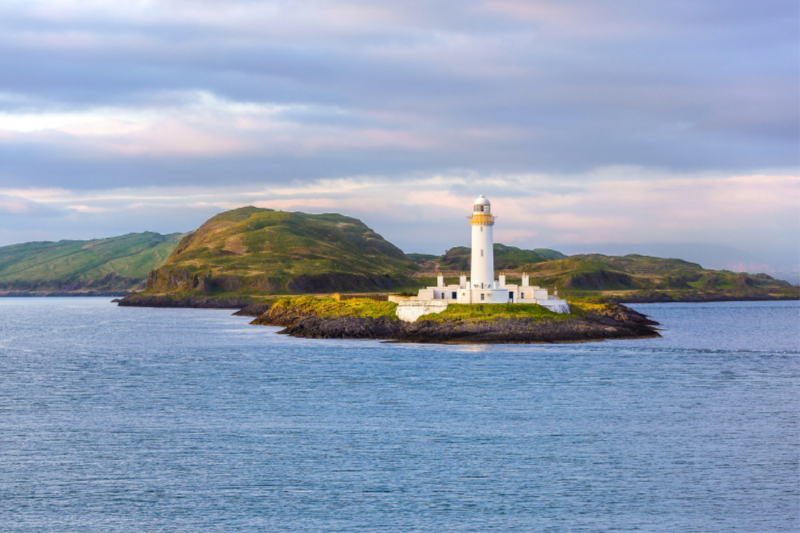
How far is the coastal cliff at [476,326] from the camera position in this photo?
84812mm

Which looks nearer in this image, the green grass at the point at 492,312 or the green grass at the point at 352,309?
the green grass at the point at 492,312

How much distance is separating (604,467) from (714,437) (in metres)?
8.92

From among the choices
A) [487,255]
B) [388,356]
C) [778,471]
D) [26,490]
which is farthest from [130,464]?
[487,255]

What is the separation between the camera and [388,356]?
7456 cm

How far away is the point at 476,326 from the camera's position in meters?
84.8

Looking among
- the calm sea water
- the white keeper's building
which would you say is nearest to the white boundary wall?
the white keeper's building

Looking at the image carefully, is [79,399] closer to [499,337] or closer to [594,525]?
[594,525]

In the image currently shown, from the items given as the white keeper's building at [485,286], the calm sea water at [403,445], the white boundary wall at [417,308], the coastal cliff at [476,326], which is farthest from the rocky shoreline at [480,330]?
the calm sea water at [403,445]

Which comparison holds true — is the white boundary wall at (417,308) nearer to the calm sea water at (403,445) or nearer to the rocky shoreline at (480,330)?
the rocky shoreline at (480,330)

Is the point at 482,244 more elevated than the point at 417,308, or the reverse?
the point at 482,244

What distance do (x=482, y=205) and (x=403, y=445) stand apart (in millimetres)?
60227

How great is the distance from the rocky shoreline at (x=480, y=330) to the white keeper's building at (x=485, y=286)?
452 cm

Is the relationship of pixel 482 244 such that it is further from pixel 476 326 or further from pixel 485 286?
pixel 476 326

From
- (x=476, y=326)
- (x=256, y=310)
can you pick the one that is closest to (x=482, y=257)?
(x=476, y=326)
